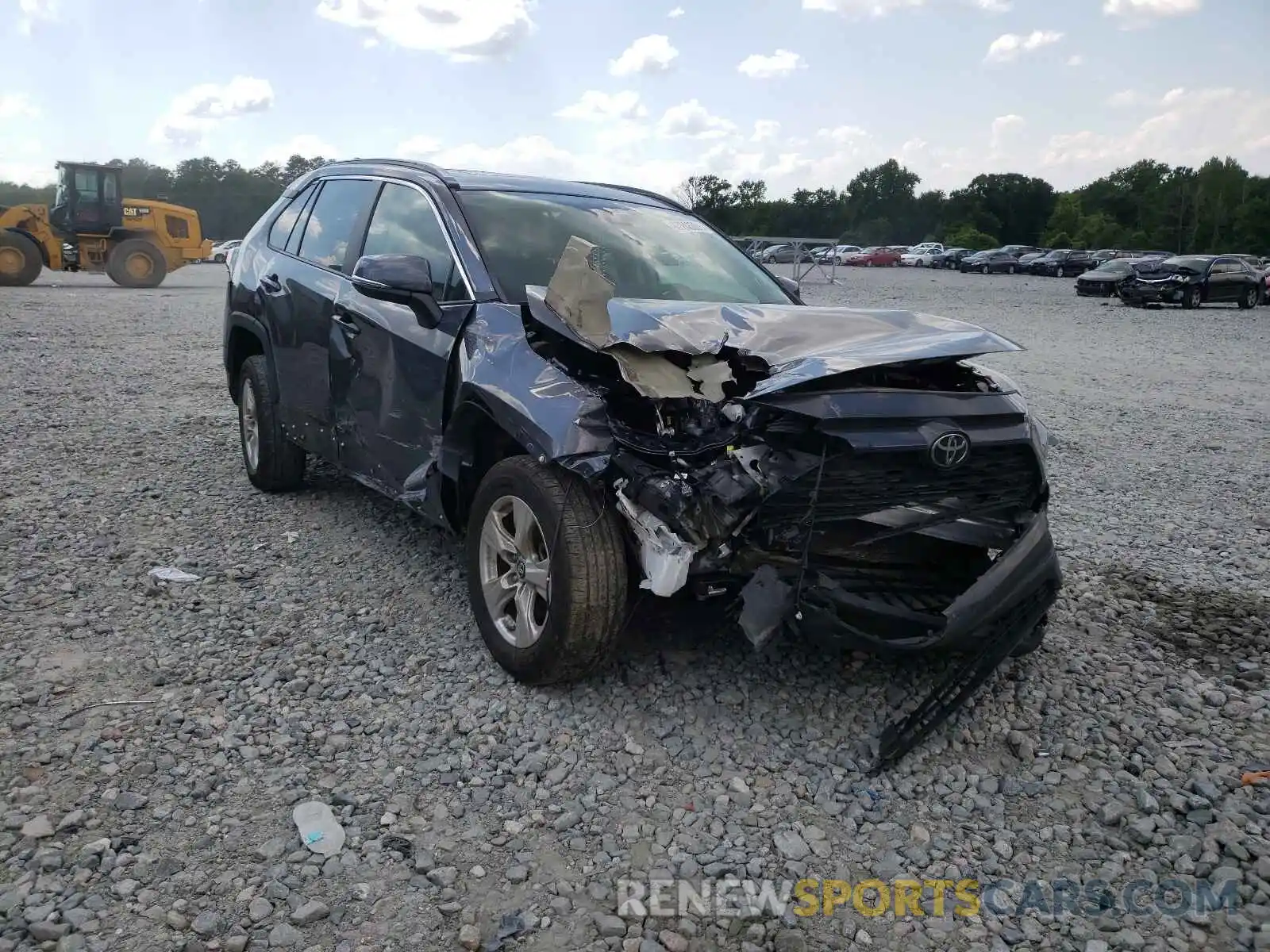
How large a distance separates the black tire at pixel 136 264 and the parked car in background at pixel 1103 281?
82.3 ft

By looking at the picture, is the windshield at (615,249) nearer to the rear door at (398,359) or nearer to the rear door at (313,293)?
the rear door at (398,359)

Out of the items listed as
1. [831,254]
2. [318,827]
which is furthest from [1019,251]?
[318,827]

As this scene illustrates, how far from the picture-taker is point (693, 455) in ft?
10.5

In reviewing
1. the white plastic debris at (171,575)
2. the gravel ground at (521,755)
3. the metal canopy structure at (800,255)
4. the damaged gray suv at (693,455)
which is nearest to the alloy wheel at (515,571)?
the damaged gray suv at (693,455)

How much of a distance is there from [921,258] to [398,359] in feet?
193

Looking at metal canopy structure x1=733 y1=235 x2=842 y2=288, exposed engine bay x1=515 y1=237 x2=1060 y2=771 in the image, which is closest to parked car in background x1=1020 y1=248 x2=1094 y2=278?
metal canopy structure x1=733 y1=235 x2=842 y2=288

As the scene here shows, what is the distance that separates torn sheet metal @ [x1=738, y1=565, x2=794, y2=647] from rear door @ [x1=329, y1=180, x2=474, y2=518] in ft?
4.92

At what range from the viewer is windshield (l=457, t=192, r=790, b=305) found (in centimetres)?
426

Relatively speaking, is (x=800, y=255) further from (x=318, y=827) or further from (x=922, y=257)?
(x=318, y=827)

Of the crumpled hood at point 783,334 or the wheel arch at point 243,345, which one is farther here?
the wheel arch at point 243,345

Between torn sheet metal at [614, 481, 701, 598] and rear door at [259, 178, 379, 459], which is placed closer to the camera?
torn sheet metal at [614, 481, 701, 598]

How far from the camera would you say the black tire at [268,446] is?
5723 millimetres

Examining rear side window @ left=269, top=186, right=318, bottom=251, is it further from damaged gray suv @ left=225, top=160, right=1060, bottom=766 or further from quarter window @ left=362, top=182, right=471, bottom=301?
damaged gray suv @ left=225, top=160, right=1060, bottom=766

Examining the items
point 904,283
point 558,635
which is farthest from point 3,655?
point 904,283
